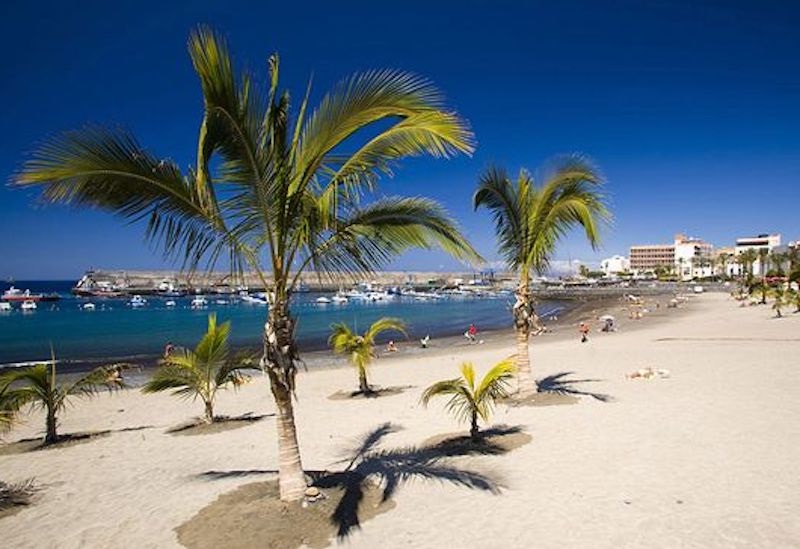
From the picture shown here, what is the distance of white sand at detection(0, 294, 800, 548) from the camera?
16.1 feet

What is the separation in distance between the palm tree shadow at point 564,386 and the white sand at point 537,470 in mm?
355

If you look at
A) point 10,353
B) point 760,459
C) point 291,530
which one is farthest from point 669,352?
point 10,353

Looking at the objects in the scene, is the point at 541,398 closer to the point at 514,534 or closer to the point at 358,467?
the point at 358,467

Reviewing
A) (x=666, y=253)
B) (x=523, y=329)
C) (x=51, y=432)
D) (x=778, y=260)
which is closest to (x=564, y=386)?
(x=523, y=329)

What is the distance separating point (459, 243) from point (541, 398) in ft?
20.7

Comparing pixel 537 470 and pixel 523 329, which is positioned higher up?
pixel 523 329

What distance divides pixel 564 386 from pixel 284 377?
30.9ft

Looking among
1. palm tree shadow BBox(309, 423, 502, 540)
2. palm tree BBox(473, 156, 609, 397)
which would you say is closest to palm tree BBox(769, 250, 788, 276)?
palm tree BBox(473, 156, 609, 397)

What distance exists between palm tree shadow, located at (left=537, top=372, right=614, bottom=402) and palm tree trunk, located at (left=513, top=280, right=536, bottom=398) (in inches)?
40.0

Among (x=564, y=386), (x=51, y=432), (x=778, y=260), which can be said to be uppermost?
(x=778, y=260)

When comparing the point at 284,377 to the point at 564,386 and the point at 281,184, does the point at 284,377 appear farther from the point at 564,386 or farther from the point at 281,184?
the point at 564,386

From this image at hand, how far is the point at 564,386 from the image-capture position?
12555mm

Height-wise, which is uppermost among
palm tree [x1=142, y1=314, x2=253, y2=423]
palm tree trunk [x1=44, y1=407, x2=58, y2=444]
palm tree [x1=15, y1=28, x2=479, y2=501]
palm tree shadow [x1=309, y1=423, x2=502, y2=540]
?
palm tree [x1=15, y1=28, x2=479, y2=501]

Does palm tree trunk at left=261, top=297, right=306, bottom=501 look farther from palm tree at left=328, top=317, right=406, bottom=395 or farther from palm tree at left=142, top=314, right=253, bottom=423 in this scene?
palm tree at left=328, top=317, right=406, bottom=395
